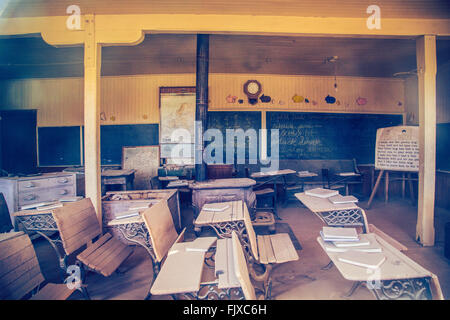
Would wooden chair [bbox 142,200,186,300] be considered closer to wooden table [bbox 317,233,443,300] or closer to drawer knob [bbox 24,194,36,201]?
wooden table [bbox 317,233,443,300]

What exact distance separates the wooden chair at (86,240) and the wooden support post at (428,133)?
4.21 m

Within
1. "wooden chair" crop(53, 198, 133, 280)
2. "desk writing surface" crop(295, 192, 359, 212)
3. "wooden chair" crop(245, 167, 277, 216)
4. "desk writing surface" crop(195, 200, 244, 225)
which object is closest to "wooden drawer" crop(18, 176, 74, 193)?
"wooden chair" crop(53, 198, 133, 280)

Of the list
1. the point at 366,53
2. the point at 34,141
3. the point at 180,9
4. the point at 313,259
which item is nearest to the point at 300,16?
the point at 180,9

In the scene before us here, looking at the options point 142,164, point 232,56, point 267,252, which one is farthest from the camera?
point 142,164

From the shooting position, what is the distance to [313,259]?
298cm

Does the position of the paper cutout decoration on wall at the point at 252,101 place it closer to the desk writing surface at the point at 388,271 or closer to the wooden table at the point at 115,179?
the wooden table at the point at 115,179

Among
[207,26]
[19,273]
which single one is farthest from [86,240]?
[207,26]

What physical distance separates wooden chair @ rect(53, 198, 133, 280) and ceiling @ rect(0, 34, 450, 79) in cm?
346

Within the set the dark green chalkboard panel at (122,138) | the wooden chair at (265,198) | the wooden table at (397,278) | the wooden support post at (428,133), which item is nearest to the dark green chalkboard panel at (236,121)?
the wooden chair at (265,198)

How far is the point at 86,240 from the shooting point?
249 cm

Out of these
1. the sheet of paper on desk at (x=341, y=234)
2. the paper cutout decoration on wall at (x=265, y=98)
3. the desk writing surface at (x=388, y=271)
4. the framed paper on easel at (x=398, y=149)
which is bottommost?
the desk writing surface at (x=388, y=271)

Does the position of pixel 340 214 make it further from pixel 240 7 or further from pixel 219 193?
pixel 240 7

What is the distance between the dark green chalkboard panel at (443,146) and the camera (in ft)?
17.6

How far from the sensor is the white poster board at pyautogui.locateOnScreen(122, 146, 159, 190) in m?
6.34
